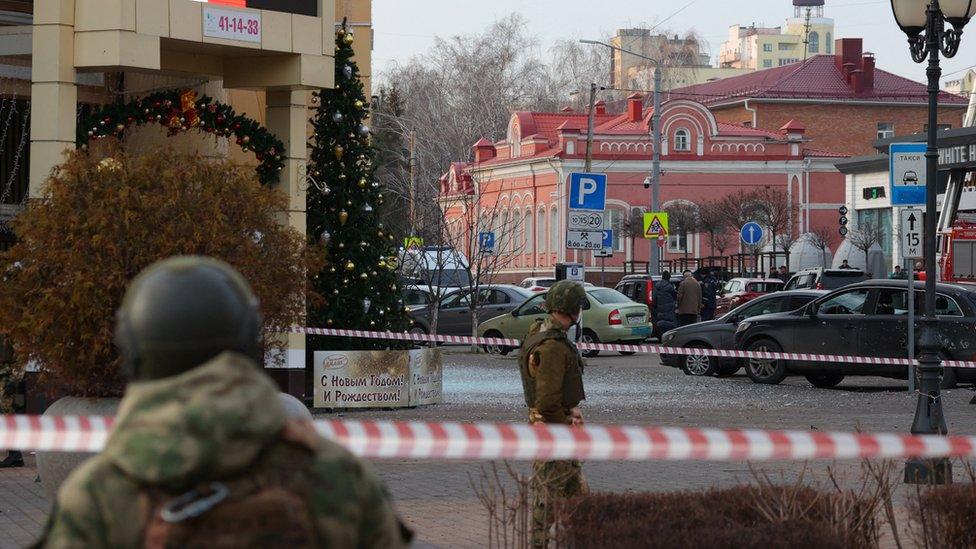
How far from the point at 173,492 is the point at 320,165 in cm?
1632

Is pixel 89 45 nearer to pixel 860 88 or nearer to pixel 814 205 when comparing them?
pixel 814 205

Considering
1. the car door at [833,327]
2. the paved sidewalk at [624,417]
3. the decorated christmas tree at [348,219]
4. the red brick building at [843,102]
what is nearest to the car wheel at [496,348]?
the paved sidewalk at [624,417]

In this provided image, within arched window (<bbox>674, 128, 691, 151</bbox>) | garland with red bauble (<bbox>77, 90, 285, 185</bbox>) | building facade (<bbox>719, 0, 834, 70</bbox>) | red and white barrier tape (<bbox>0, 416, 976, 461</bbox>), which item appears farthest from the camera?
building facade (<bbox>719, 0, 834, 70</bbox>)

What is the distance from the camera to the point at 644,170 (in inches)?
2613

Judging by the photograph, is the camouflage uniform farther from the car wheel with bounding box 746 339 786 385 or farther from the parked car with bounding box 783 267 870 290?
the parked car with bounding box 783 267 870 290

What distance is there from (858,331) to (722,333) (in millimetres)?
3013

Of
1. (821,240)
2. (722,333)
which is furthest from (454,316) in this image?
(821,240)

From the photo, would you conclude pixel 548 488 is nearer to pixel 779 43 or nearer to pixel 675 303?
pixel 675 303

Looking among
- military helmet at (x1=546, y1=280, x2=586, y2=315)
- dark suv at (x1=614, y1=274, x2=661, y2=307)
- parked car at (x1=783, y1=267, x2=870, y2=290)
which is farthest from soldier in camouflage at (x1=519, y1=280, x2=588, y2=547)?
dark suv at (x1=614, y1=274, x2=661, y2=307)

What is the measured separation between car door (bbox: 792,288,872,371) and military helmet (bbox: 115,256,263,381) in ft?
65.7

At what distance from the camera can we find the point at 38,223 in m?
9.52

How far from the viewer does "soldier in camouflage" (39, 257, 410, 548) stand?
2387 millimetres

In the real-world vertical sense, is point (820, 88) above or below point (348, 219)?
above

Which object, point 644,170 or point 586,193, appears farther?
point 644,170
